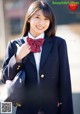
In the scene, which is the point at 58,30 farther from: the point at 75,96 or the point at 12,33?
the point at 75,96

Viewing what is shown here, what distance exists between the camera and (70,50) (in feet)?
10.0

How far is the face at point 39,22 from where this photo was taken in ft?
6.74

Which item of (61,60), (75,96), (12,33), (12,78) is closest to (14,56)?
(12,78)

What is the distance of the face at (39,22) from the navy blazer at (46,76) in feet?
0.34

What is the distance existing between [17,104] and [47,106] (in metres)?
0.22

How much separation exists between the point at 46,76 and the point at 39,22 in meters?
0.38

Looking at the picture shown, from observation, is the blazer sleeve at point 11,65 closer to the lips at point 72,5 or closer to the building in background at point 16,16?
the building in background at point 16,16

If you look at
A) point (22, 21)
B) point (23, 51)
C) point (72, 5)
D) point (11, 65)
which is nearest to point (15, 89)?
point (11, 65)

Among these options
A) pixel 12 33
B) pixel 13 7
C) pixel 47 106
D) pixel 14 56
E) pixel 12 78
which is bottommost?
pixel 47 106

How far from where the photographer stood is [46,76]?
2.10 metres

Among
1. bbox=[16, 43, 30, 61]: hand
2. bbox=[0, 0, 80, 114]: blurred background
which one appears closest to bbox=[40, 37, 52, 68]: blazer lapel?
bbox=[16, 43, 30, 61]: hand

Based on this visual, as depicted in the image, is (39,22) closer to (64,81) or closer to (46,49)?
(46,49)

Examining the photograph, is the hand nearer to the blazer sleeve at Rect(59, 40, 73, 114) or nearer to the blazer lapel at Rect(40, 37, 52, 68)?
the blazer lapel at Rect(40, 37, 52, 68)

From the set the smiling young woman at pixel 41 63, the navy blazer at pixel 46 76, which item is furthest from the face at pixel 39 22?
the navy blazer at pixel 46 76
